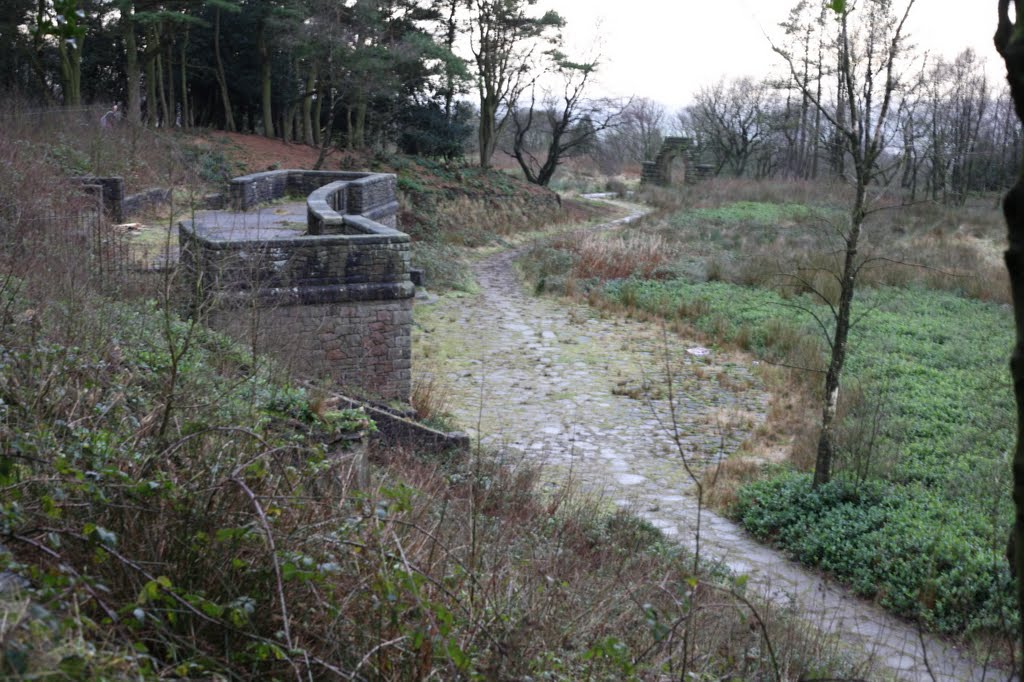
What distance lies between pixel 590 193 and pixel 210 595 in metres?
45.2

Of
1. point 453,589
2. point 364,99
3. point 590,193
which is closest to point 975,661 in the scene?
point 453,589

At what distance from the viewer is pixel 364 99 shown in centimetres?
2827

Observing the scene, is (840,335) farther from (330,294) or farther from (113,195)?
(113,195)

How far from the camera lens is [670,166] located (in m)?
48.4

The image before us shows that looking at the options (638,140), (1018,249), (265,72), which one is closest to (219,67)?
(265,72)

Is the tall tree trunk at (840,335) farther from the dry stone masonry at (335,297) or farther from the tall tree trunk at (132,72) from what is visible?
the tall tree trunk at (132,72)

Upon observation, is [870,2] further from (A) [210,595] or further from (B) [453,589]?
(A) [210,595]

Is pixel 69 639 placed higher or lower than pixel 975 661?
higher

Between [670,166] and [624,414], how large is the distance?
38.7 meters

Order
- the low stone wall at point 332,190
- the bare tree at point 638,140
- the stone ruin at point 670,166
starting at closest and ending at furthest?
1. the low stone wall at point 332,190
2. the stone ruin at point 670,166
3. the bare tree at point 638,140

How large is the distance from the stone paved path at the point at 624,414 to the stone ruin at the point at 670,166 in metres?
30.7

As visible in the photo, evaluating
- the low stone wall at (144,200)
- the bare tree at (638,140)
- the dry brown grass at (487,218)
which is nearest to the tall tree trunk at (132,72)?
the low stone wall at (144,200)

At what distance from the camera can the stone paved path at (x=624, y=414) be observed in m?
6.31

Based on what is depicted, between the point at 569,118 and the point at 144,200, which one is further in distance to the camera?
the point at 569,118
